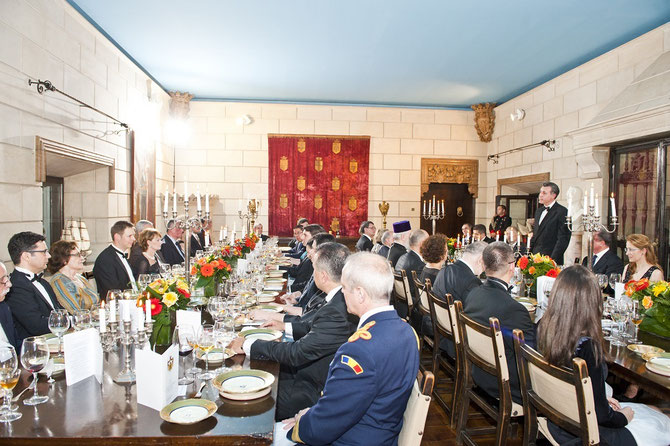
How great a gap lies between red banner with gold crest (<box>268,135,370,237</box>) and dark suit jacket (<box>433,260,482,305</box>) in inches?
303

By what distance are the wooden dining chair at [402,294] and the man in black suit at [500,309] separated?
1553 millimetres

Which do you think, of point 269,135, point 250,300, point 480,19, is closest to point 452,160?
point 269,135

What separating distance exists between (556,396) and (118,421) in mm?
1759

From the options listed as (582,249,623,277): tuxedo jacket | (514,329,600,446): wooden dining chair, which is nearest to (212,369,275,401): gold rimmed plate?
(514,329,600,446): wooden dining chair

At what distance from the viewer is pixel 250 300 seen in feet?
11.8

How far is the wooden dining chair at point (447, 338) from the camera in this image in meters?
3.16

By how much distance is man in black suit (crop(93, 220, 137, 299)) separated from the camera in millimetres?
4434

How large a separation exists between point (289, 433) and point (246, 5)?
5.62 meters

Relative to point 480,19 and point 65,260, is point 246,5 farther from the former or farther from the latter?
point 65,260

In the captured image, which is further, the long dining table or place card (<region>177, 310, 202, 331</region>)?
place card (<region>177, 310, 202, 331</region>)

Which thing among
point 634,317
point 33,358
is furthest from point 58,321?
point 634,317

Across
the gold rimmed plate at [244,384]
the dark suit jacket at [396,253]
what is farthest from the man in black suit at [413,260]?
the gold rimmed plate at [244,384]

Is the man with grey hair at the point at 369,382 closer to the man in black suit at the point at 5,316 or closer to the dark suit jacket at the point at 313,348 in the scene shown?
the dark suit jacket at the point at 313,348

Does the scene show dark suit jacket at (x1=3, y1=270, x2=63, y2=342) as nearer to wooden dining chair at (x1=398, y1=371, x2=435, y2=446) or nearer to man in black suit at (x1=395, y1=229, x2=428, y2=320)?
wooden dining chair at (x1=398, y1=371, x2=435, y2=446)
